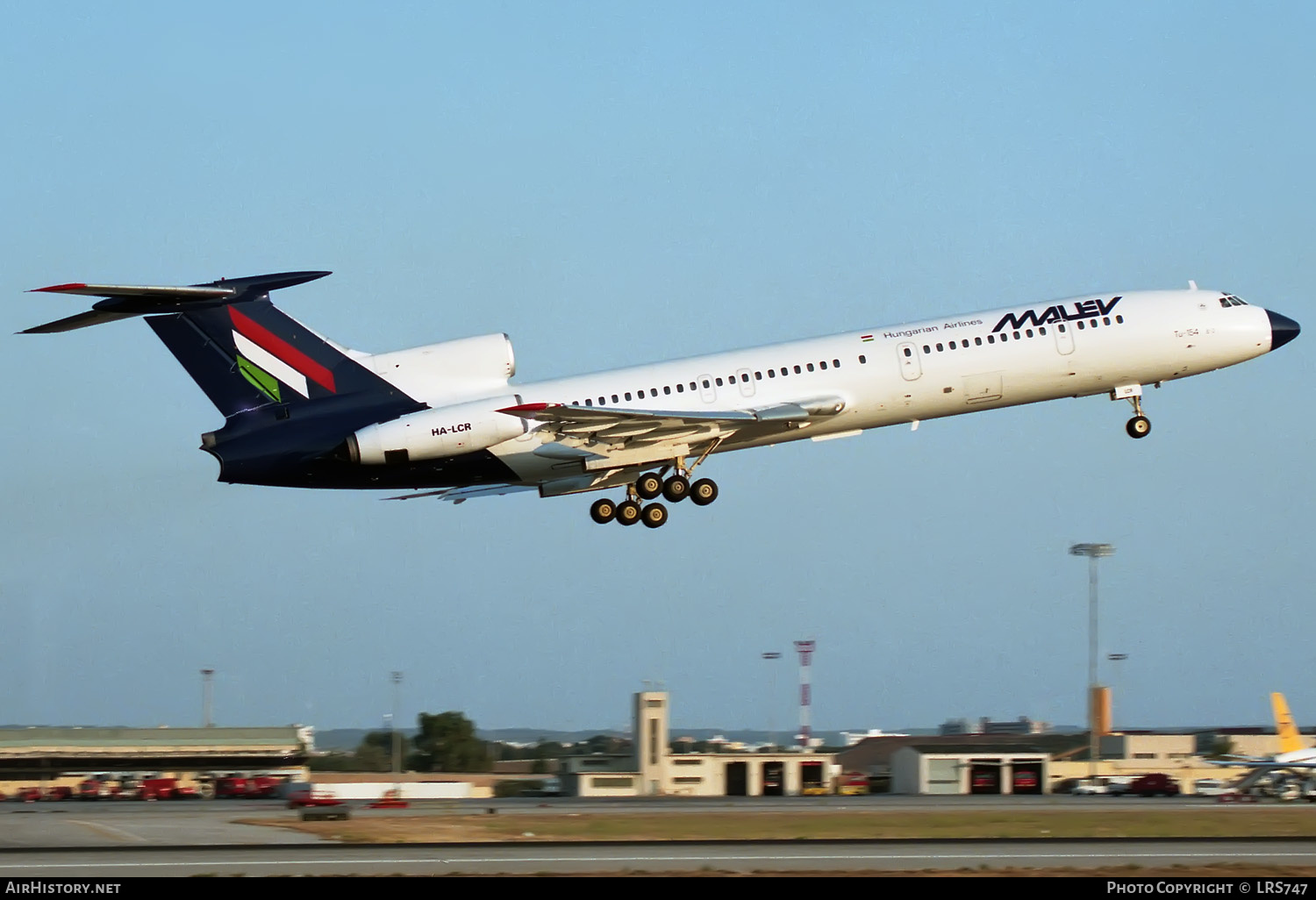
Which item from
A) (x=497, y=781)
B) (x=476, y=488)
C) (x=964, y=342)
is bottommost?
(x=497, y=781)

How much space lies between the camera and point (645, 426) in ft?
Answer: 106

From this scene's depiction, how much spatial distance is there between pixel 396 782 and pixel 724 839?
27.0m

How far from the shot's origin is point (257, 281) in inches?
1281

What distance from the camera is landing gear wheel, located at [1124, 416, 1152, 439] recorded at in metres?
35.6

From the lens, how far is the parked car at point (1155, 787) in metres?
48.2

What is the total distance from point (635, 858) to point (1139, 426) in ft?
56.4

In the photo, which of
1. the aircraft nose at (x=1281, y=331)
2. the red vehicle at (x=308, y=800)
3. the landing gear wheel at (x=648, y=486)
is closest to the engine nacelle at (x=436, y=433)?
the landing gear wheel at (x=648, y=486)

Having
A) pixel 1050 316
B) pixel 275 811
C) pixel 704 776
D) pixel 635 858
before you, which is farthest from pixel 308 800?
pixel 1050 316

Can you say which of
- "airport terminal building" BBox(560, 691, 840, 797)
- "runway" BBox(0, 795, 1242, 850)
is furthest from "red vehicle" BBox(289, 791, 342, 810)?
"airport terminal building" BBox(560, 691, 840, 797)

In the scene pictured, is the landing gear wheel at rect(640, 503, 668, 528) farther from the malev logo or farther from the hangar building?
the hangar building

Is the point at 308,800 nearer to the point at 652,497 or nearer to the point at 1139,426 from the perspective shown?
the point at 652,497

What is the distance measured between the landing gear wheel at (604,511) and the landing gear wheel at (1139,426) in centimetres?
1195
